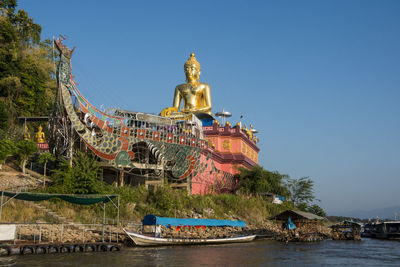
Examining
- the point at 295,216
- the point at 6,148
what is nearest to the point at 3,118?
the point at 6,148

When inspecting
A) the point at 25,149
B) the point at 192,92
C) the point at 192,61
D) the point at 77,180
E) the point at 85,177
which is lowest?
the point at 77,180

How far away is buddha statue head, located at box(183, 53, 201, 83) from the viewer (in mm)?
50344

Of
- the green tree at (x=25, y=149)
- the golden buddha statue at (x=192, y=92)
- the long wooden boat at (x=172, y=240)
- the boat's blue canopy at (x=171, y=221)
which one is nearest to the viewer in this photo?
the long wooden boat at (x=172, y=240)

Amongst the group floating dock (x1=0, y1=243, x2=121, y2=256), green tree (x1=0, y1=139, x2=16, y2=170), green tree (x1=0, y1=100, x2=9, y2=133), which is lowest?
floating dock (x1=0, y1=243, x2=121, y2=256)

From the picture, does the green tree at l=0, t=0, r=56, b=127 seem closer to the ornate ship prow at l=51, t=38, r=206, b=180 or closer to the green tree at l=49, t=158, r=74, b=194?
the ornate ship prow at l=51, t=38, r=206, b=180

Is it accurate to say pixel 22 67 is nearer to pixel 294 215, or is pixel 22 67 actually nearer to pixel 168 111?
pixel 168 111

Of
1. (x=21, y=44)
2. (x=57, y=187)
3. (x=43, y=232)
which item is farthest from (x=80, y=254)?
(x=21, y=44)

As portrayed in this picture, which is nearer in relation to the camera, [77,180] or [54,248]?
[54,248]

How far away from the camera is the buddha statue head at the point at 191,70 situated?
50.3 metres

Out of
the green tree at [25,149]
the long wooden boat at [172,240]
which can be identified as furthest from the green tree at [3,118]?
the long wooden boat at [172,240]

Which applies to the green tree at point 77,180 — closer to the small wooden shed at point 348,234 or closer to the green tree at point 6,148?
the green tree at point 6,148

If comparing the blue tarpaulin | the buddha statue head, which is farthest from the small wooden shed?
the buddha statue head

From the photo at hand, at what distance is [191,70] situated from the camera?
165 feet

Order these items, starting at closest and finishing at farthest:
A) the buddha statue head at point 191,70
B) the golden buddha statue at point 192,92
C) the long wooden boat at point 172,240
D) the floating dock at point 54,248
→ the floating dock at point 54,248 → the long wooden boat at point 172,240 → the golden buddha statue at point 192,92 → the buddha statue head at point 191,70
